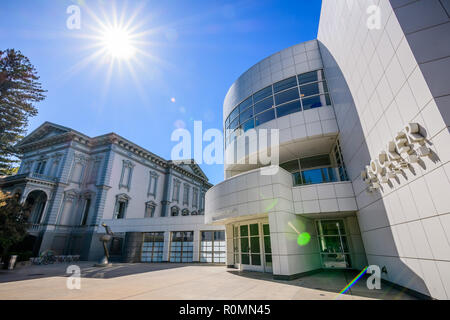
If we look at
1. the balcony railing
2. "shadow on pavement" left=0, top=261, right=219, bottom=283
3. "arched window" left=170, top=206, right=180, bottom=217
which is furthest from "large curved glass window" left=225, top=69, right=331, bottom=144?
"arched window" left=170, top=206, right=180, bottom=217

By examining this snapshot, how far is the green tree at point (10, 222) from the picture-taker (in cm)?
1342

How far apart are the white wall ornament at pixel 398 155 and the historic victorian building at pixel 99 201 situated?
1401cm

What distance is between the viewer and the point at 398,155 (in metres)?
6.09

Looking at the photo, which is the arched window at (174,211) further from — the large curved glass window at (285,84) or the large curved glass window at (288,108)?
the large curved glass window at (285,84)

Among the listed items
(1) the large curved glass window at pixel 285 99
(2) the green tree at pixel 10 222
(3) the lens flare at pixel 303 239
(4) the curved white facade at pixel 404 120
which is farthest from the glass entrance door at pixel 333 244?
(2) the green tree at pixel 10 222

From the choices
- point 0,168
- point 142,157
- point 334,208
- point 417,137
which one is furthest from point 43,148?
point 417,137

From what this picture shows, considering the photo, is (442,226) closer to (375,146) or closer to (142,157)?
(375,146)

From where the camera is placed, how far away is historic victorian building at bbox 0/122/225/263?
64.9ft

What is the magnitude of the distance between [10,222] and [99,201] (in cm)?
1095

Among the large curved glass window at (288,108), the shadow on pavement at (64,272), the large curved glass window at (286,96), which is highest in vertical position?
the large curved glass window at (286,96)

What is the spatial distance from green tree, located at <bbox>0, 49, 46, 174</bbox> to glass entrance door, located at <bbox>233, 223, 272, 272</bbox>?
83.6 ft

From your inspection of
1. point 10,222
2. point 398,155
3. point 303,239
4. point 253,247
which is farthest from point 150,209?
point 398,155

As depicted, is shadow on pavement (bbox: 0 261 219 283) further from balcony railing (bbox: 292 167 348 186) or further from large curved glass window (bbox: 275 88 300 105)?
large curved glass window (bbox: 275 88 300 105)
